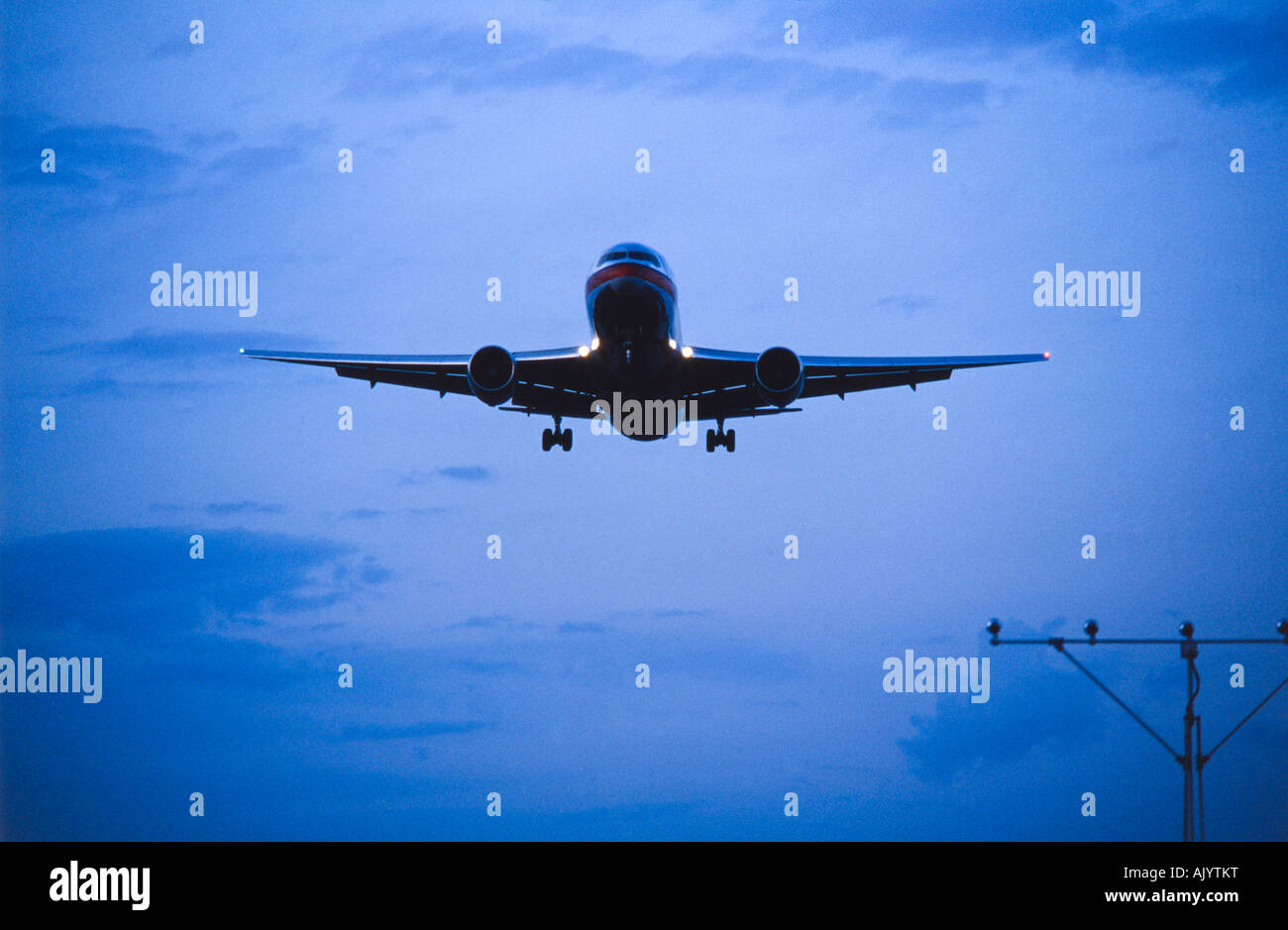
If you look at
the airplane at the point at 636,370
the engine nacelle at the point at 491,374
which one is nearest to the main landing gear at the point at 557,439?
the airplane at the point at 636,370

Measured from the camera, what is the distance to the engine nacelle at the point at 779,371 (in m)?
32.4

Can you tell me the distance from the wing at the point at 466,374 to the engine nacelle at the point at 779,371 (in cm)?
482

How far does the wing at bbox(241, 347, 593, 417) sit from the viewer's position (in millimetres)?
34125

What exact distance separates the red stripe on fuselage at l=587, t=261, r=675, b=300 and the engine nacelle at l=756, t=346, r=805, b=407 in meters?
3.03

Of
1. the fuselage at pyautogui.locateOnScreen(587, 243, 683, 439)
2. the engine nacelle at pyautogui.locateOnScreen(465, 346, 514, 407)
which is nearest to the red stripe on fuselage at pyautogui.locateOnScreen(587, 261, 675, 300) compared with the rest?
the fuselage at pyautogui.locateOnScreen(587, 243, 683, 439)

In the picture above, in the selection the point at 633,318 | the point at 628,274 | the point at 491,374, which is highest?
the point at 628,274

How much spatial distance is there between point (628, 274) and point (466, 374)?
6712 mm

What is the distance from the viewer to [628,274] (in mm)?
31062

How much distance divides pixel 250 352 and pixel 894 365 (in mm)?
18011

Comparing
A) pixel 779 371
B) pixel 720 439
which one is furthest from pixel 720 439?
pixel 779 371

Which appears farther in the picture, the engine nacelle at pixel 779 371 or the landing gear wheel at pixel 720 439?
the landing gear wheel at pixel 720 439

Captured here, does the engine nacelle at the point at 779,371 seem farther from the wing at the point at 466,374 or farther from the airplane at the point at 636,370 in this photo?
the wing at the point at 466,374

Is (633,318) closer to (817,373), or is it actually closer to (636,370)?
(636,370)
